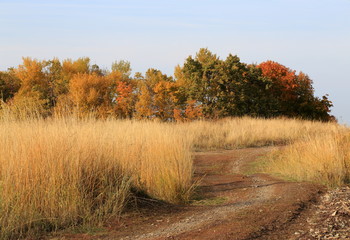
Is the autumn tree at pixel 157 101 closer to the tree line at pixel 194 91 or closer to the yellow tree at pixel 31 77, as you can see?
the tree line at pixel 194 91

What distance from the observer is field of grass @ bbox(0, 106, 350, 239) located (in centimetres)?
609

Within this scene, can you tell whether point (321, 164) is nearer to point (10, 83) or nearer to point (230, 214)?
point (230, 214)

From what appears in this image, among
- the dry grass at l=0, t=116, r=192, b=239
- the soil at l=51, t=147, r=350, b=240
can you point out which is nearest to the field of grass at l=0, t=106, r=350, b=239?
the dry grass at l=0, t=116, r=192, b=239

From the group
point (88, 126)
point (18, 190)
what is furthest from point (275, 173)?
point (18, 190)

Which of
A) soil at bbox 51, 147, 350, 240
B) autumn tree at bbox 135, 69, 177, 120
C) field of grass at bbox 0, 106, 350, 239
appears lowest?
soil at bbox 51, 147, 350, 240

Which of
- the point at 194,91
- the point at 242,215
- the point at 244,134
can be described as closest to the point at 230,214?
the point at 242,215

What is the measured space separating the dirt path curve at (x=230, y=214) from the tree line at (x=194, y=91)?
18.3 m

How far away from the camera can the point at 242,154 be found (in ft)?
50.5

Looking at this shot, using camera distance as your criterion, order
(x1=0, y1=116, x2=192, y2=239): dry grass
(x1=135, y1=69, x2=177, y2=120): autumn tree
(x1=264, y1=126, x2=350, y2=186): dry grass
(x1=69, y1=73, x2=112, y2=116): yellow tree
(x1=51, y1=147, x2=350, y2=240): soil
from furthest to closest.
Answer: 1. (x1=69, y1=73, x2=112, y2=116): yellow tree
2. (x1=135, y1=69, x2=177, y2=120): autumn tree
3. (x1=264, y1=126, x2=350, y2=186): dry grass
4. (x1=0, y1=116, x2=192, y2=239): dry grass
5. (x1=51, y1=147, x2=350, y2=240): soil

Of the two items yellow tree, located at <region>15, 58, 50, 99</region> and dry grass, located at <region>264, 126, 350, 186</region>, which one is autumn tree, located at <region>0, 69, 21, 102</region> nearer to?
yellow tree, located at <region>15, 58, 50, 99</region>

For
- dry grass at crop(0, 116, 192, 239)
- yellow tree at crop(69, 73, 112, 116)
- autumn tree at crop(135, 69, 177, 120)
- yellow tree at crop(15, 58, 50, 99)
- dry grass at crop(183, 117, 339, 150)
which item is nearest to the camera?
dry grass at crop(0, 116, 192, 239)

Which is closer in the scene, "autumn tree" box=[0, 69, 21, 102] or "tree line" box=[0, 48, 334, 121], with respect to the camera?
"tree line" box=[0, 48, 334, 121]

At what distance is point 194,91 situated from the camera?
31891 millimetres

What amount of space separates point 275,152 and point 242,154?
1388mm
